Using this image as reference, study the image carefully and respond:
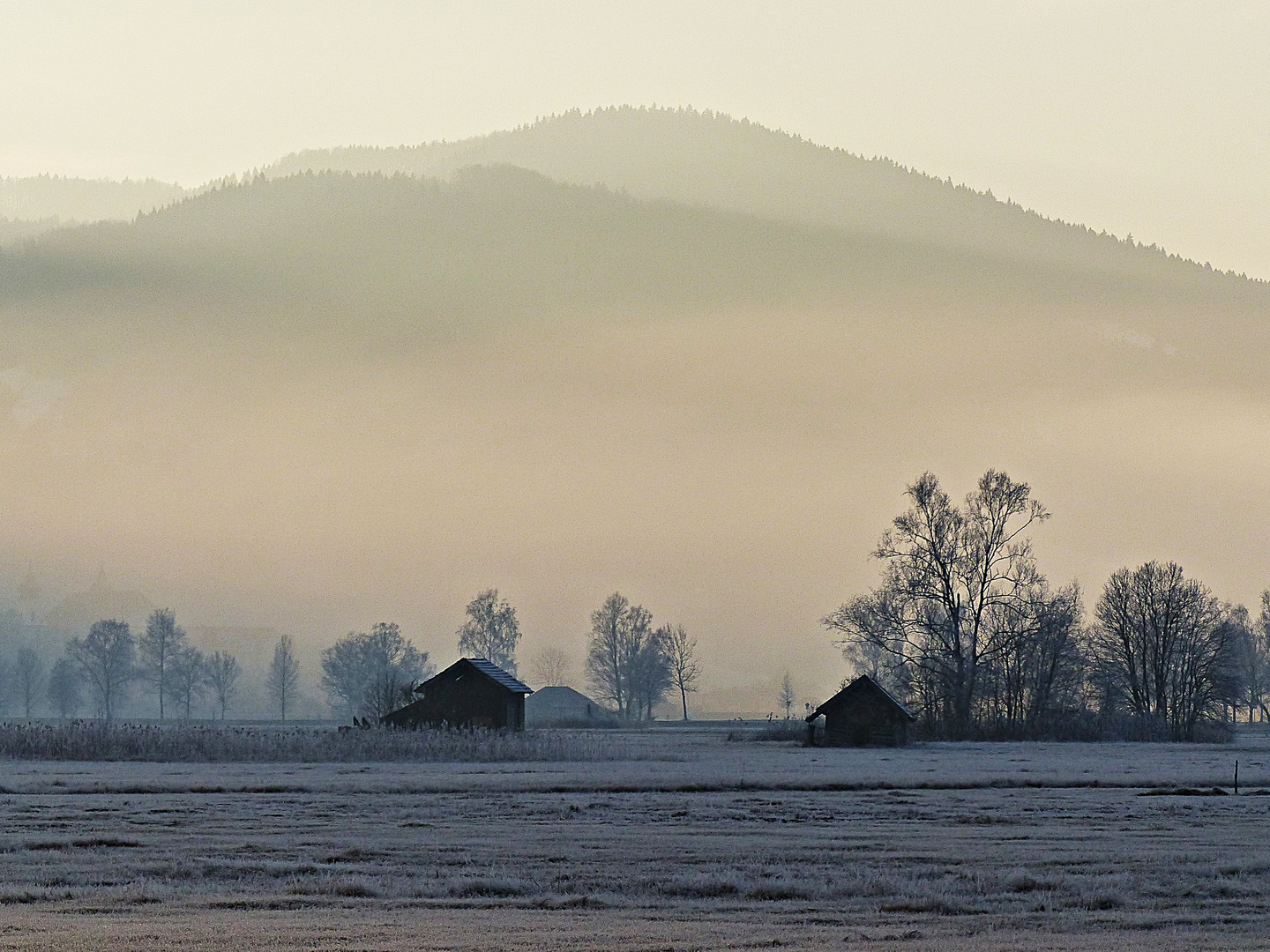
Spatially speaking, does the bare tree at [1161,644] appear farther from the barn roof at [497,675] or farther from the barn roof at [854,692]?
the barn roof at [497,675]

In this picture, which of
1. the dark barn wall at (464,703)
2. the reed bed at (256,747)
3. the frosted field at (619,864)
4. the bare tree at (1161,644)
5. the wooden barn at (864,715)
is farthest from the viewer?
the bare tree at (1161,644)

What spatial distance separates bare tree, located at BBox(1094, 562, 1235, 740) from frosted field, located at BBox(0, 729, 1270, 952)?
238 ft

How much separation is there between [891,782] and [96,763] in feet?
99.0

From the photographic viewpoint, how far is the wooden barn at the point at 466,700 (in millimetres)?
87938

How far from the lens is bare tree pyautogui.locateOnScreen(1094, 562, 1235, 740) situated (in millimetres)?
115812

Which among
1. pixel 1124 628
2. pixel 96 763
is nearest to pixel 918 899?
pixel 96 763

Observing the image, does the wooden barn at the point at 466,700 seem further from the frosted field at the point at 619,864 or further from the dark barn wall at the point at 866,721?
the frosted field at the point at 619,864

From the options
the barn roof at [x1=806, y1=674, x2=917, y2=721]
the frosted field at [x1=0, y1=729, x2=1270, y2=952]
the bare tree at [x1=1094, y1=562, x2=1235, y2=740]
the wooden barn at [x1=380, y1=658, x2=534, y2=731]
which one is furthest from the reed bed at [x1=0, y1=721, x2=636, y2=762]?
the bare tree at [x1=1094, y1=562, x2=1235, y2=740]

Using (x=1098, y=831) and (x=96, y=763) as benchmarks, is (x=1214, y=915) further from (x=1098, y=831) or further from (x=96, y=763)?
(x=96, y=763)

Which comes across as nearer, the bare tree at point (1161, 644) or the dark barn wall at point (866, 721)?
the dark barn wall at point (866, 721)

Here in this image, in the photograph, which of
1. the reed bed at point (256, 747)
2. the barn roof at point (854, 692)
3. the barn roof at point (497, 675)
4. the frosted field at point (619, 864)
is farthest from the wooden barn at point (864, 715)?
the frosted field at point (619, 864)

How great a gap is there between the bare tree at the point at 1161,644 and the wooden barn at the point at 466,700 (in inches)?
2035

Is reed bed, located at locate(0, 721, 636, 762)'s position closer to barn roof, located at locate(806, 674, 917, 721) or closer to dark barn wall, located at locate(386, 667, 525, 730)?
dark barn wall, located at locate(386, 667, 525, 730)

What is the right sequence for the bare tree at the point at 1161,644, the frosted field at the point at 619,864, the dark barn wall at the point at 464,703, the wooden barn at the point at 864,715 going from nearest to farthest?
the frosted field at the point at 619,864 < the wooden barn at the point at 864,715 < the dark barn wall at the point at 464,703 < the bare tree at the point at 1161,644
